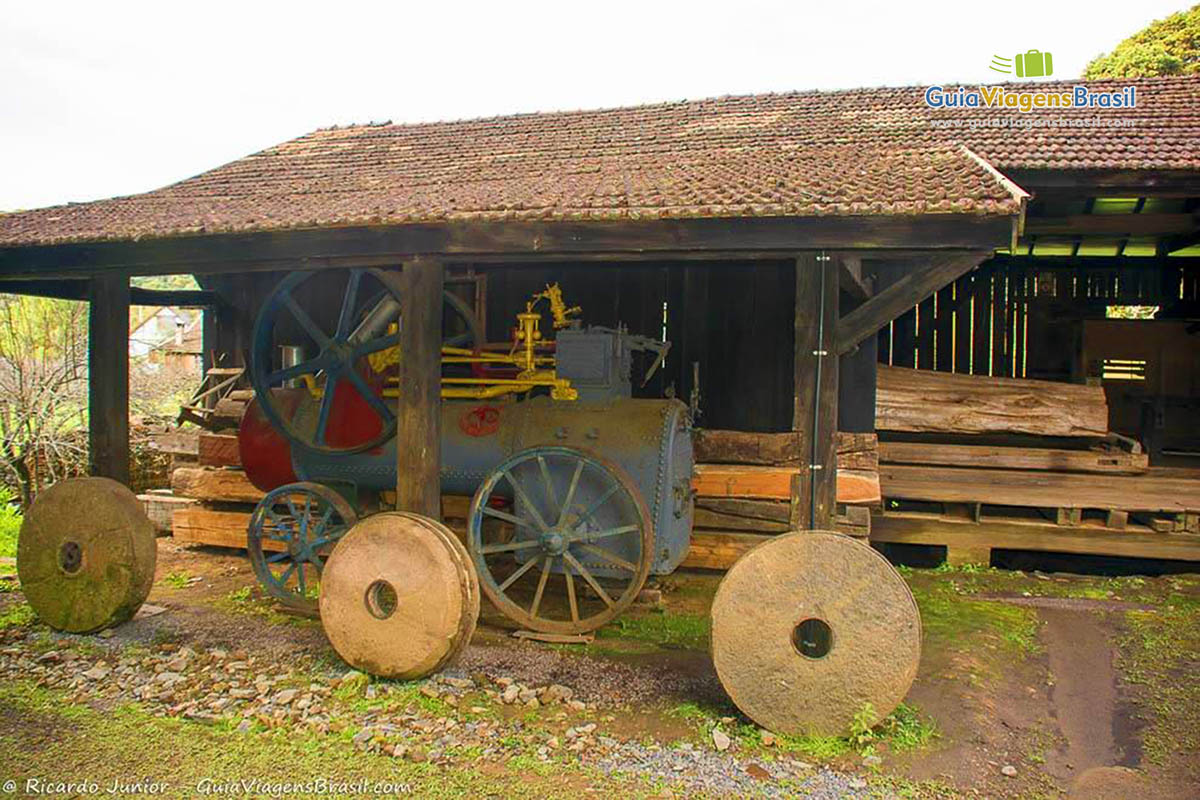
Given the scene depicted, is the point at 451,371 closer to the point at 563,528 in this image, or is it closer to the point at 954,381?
the point at 563,528

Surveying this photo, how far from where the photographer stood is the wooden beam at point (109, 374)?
7055 millimetres

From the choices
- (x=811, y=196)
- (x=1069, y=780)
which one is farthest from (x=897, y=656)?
(x=811, y=196)

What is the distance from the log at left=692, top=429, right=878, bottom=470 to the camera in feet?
27.3

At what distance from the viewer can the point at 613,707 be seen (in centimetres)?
521

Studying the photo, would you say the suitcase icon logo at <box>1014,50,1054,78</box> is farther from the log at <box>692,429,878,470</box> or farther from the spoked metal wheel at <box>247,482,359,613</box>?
the spoked metal wheel at <box>247,482,359,613</box>

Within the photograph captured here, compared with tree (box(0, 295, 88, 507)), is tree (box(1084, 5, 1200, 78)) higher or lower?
higher

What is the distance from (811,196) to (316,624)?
4.87 metres

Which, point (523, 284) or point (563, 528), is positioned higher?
point (523, 284)

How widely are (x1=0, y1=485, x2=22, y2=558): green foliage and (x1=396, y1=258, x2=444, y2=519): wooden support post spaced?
6.38 m

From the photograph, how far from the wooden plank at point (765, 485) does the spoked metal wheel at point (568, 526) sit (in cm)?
173

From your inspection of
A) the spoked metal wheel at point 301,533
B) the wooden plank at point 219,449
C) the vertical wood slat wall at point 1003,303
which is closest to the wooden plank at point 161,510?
the wooden plank at point 219,449

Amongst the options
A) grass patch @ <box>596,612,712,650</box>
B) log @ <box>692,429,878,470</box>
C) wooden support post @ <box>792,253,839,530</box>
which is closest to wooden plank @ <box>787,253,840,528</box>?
wooden support post @ <box>792,253,839,530</box>

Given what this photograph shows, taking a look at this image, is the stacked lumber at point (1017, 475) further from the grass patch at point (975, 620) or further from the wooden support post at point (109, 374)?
the wooden support post at point (109, 374)

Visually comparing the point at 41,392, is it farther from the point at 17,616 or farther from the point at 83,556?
the point at 83,556
